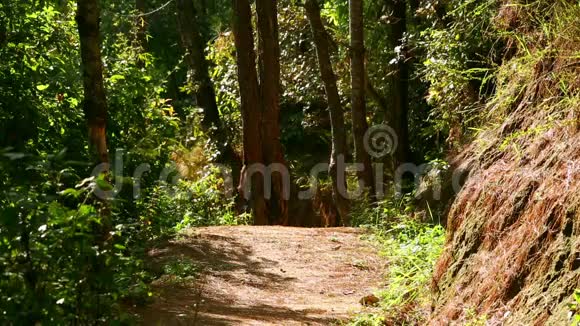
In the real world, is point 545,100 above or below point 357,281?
above

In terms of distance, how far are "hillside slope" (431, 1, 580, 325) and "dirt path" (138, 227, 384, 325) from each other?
1.65 m

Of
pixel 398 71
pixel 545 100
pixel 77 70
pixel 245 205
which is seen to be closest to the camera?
pixel 545 100

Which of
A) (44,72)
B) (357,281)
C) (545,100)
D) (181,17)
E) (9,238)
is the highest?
(181,17)

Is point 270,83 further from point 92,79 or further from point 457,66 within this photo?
point 92,79

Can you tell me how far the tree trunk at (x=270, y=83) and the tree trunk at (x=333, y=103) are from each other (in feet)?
2.57

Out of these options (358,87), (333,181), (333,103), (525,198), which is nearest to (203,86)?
(333,103)

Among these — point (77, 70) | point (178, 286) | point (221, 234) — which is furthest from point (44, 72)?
point (221, 234)

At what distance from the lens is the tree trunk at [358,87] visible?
15.7m

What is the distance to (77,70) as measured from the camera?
34.4 ft

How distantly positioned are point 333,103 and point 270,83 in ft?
4.34

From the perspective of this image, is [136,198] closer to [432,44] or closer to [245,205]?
[432,44]

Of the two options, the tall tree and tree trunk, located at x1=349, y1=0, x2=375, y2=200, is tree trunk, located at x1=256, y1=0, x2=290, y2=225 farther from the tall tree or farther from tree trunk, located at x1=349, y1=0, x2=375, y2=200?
the tall tree

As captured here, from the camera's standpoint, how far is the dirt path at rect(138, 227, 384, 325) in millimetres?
8164

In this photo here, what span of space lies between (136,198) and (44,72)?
201cm
